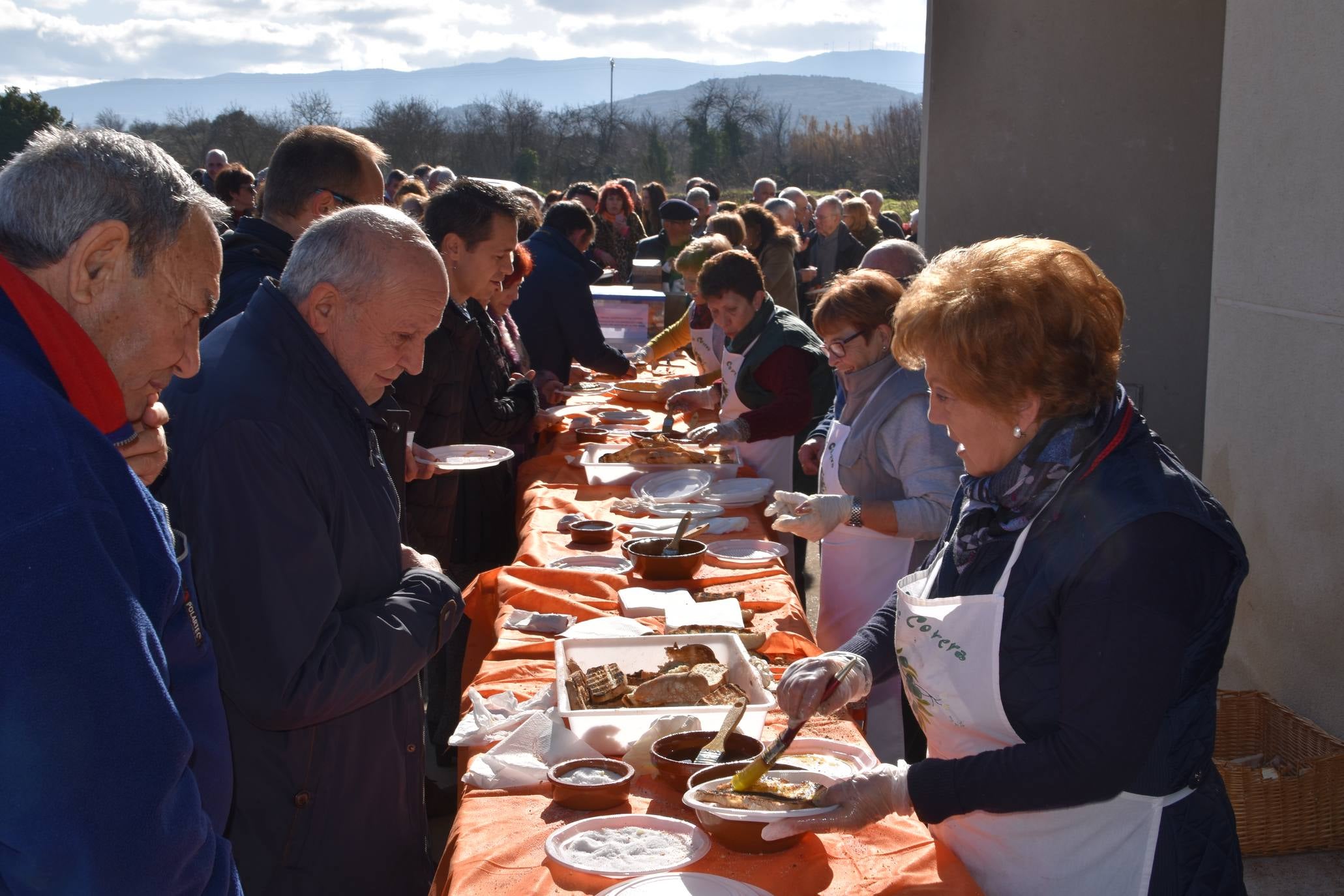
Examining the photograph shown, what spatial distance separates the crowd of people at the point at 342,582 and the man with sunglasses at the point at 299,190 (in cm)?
77

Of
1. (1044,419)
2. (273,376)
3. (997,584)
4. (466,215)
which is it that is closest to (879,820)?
(997,584)

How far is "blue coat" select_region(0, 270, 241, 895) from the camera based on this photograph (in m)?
0.91

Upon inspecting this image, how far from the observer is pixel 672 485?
4203 mm

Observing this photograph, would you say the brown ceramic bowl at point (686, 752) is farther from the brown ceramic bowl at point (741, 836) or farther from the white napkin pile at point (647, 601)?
the white napkin pile at point (647, 601)

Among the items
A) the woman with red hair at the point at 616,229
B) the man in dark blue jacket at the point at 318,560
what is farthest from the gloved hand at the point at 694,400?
the woman with red hair at the point at 616,229

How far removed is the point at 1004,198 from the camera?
7.09 meters

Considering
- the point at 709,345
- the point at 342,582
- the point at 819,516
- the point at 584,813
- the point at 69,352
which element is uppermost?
the point at 69,352

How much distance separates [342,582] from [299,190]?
155cm

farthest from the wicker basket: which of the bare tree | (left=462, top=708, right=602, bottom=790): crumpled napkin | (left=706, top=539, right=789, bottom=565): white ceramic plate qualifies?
the bare tree

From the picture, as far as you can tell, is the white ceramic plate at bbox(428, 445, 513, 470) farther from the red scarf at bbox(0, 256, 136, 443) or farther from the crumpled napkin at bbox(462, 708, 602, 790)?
the red scarf at bbox(0, 256, 136, 443)

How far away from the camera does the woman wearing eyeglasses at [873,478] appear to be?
296cm

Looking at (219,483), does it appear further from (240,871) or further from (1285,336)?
(1285,336)

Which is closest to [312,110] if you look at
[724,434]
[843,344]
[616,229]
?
[616,229]

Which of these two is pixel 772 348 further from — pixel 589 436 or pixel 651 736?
pixel 651 736
